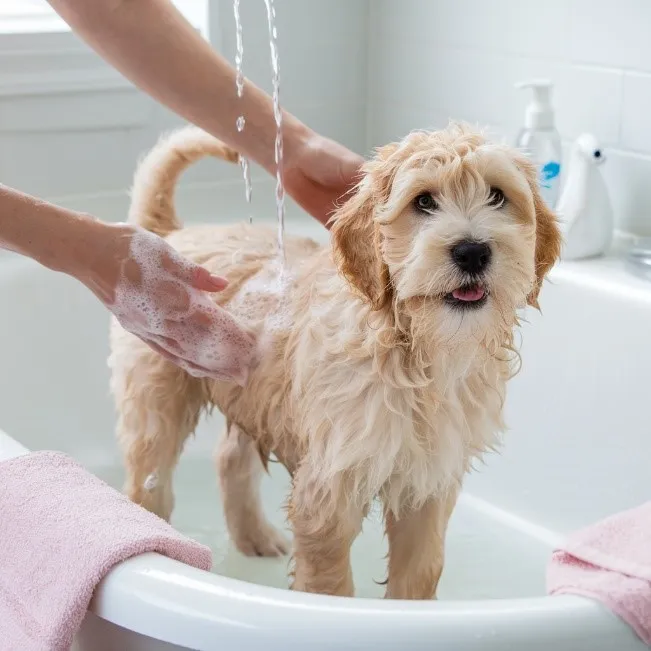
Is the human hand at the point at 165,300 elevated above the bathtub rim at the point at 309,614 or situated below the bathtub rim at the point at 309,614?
above

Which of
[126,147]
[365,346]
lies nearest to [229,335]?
[365,346]

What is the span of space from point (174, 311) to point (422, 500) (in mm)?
386

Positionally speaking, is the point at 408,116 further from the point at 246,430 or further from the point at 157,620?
the point at 157,620

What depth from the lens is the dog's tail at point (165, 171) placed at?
5.43ft

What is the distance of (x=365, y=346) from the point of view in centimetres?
127

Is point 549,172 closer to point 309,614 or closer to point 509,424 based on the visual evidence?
point 509,424

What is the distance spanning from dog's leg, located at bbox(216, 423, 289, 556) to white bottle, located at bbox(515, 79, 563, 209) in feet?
2.35

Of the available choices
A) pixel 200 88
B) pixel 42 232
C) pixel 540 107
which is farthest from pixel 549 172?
pixel 42 232

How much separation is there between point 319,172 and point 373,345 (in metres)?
0.42

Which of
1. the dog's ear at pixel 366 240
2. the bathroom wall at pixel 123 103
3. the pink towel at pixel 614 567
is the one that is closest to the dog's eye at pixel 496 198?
the dog's ear at pixel 366 240

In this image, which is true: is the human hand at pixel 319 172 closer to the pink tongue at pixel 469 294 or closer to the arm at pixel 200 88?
the arm at pixel 200 88

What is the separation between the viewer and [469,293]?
Answer: 114 centimetres

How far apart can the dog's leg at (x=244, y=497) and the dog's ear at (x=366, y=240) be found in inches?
24.6

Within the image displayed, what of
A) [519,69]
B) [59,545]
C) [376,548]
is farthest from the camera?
[519,69]
